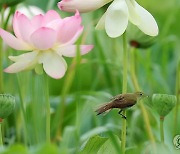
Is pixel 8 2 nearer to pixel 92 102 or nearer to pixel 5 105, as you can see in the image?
pixel 5 105

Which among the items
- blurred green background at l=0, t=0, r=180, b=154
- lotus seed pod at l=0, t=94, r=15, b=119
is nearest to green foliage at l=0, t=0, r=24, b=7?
blurred green background at l=0, t=0, r=180, b=154

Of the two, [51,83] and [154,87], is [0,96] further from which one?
[51,83]

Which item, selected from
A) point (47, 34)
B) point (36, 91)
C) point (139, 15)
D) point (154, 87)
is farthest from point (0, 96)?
point (154, 87)

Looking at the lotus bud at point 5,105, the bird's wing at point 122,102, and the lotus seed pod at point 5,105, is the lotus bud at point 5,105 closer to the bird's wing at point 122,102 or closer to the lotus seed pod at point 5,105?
the lotus seed pod at point 5,105

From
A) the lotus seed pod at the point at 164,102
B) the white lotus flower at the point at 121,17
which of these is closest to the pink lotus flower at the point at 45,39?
the white lotus flower at the point at 121,17

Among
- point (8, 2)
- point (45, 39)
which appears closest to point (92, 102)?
point (8, 2)

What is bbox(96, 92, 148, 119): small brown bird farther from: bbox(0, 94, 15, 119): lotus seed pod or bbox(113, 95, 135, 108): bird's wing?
bbox(0, 94, 15, 119): lotus seed pod
